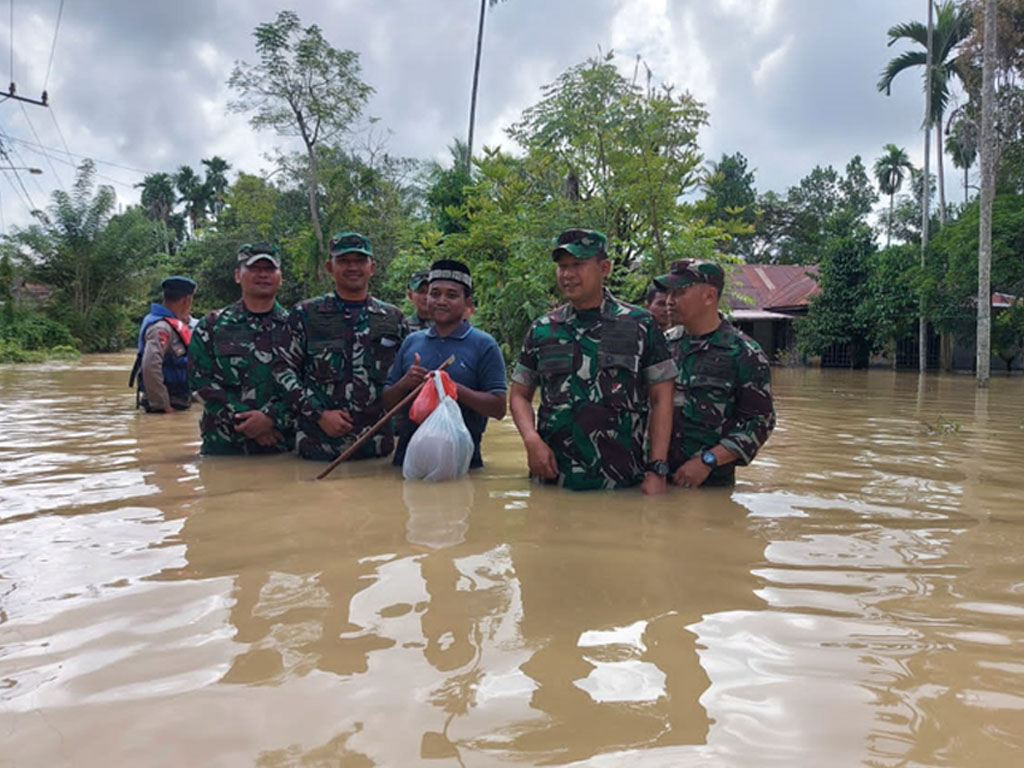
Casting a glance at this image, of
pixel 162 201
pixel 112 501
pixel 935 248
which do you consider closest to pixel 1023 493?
pixel 112 501

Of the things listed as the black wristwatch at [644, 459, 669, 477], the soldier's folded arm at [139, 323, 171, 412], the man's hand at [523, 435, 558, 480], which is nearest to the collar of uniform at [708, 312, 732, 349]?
the black wristwatch at [644, 459, 669, 477]

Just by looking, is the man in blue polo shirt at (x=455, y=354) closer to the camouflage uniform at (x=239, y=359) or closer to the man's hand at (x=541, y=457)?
the man's hand at (x=541, y=457)

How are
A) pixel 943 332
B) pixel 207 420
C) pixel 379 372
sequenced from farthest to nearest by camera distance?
1. pixel 943 332
2. pixel 207 420
3. pixel 379 372

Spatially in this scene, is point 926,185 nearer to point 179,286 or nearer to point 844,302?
point 844,302

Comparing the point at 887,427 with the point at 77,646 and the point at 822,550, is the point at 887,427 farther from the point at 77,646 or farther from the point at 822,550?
the point at 77,646

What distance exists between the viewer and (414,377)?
3969 mm

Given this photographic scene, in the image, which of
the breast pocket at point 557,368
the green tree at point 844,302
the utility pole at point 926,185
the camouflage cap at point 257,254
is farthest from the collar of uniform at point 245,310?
the green tree at point 844,302

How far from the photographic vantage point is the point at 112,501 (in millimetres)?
3764

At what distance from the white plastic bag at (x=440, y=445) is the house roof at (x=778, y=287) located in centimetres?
2525

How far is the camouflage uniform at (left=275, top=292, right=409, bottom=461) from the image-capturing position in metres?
4.48

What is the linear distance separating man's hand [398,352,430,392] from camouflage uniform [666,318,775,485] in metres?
1.37

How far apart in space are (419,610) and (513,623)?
0.30 m

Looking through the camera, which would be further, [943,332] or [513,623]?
[943,332]

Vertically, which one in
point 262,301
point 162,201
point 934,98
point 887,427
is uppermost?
point 162,201
